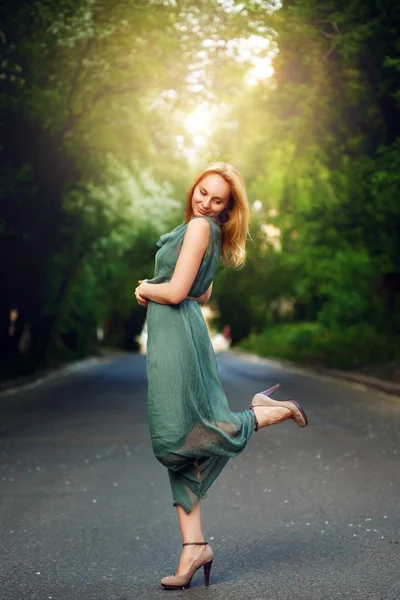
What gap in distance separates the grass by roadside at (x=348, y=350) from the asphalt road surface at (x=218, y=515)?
9353mm

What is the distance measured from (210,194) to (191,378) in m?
0.91

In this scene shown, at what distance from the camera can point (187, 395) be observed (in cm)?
464

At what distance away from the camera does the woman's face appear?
4.81 metres

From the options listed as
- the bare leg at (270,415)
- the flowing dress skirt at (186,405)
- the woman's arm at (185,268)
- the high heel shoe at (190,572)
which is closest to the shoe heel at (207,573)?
the high heel shoe at (190,572)

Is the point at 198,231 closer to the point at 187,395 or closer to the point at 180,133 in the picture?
the point at 187,395

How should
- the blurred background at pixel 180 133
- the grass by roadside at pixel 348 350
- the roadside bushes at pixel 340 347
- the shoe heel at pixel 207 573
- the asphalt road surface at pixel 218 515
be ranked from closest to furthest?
the shoe heel at pixel 207 573, the asphalt road surface at pixel 218 515, the blurred background at pixel 180 133, the grass by roadside at pixel 348 350, the roadside bushes at pixel 340 347

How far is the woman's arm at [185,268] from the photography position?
4.62 metres

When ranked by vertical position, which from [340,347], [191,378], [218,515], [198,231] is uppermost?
[198,231]

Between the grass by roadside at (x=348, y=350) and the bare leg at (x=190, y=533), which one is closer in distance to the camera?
the bare leg at (x=190, y=533)

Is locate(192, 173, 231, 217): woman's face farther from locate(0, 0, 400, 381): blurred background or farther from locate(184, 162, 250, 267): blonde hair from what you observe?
locate(0, 0, 400, 381): blurred background

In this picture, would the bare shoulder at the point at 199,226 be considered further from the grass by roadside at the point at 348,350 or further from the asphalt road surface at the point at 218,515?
the grass by roadside at the point at 348,350

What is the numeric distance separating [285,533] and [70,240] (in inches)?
861

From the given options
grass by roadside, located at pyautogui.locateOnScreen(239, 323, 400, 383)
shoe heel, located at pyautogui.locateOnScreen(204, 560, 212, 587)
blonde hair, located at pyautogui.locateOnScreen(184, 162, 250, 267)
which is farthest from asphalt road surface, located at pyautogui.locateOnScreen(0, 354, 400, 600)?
grass by roadside, located at pyautogui.locateOnScreen(239, 323, 400, 383)

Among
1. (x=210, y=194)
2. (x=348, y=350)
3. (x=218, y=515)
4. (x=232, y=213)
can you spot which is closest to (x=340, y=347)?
(x=348, y=350)
